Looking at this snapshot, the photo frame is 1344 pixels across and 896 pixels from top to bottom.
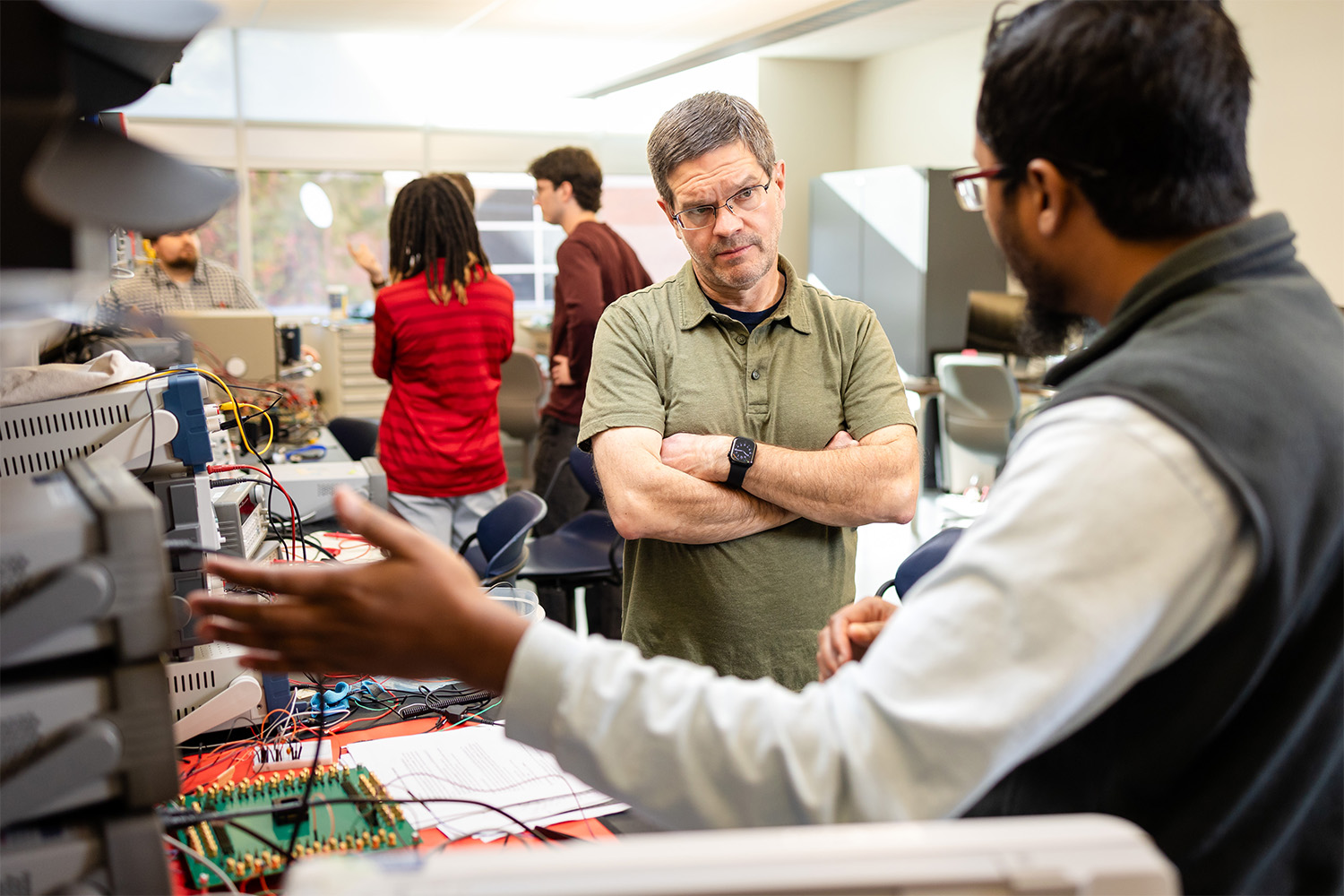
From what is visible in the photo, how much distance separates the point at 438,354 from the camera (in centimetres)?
328

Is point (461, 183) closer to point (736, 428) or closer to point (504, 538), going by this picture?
point (504, 538)

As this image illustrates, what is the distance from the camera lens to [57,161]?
29.5 inches

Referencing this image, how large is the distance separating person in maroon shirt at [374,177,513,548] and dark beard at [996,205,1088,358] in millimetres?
2521

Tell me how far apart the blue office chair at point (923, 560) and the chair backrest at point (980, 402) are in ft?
10.9

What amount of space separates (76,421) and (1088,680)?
122cm

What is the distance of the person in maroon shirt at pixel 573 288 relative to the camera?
371cm

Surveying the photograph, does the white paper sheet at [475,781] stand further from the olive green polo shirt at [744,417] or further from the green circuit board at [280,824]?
the olive green polo shirt at [744,417]

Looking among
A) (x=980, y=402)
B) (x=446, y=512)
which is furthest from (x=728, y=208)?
(x=980, y=402)

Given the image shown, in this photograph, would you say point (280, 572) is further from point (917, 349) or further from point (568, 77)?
point (568, 77)

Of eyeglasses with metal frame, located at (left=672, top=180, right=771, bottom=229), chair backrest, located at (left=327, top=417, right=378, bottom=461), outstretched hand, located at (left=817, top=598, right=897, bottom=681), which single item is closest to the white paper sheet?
outstretched hand, located at (left=817, top=598, right=897, bottom=681)

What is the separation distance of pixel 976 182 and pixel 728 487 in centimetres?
79

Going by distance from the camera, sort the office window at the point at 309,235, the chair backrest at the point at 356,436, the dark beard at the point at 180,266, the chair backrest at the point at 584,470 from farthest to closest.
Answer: the office window at the point at 309,235, the dark beard at the point at 180,266, the chair backrest at the point at 356,436, the chair backrest at the point at 584,470

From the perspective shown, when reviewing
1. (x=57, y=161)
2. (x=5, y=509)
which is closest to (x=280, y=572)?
(x=5, y=509)

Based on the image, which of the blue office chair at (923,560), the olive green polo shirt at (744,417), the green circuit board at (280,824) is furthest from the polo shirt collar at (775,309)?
the green circuit board at (280,824)
